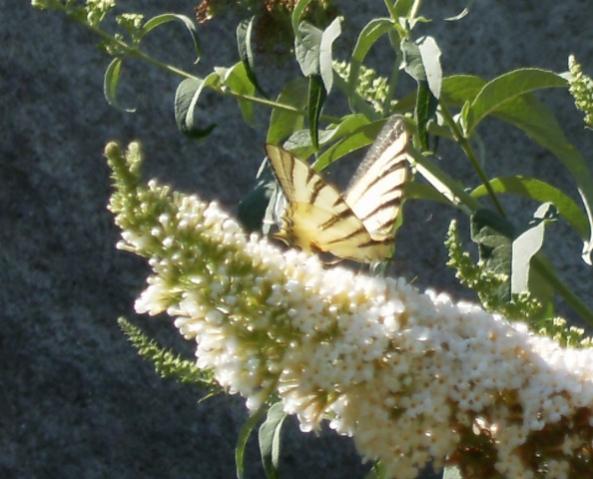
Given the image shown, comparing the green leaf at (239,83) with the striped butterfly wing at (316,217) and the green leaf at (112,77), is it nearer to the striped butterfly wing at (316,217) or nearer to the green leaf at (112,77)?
the green leaf at (112,77)

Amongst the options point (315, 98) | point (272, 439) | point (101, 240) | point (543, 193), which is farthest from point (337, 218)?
point (101, 240)

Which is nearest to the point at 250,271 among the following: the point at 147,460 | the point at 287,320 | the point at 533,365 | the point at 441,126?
the point at 287,320

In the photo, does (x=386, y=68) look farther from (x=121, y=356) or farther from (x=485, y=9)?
(x=121, y=356)

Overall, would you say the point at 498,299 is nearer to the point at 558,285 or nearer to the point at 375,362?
the point at 375,362

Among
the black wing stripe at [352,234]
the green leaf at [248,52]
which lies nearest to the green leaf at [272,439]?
the black wing stripe at [352,234]

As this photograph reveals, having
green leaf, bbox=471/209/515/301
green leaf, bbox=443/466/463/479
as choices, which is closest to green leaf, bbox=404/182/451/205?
green leaf, bbox=471/209/515/301

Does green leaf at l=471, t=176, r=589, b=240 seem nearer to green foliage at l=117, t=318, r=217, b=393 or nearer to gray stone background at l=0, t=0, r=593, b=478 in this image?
green foliage at l=117, t=318, r=217, b=393
